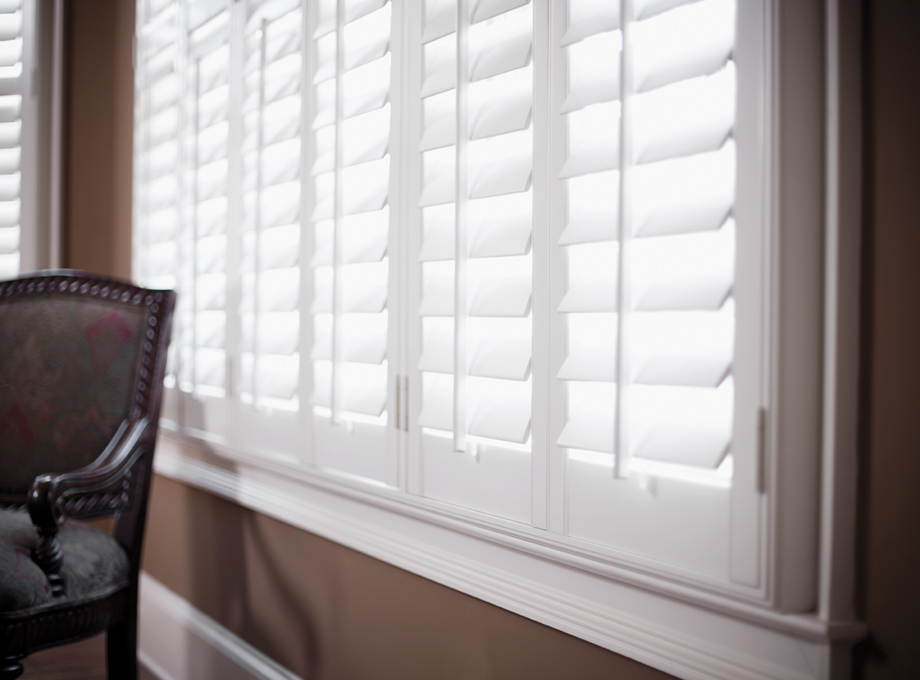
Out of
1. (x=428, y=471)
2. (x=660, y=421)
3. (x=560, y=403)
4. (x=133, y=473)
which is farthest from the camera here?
(x=133, y=473)

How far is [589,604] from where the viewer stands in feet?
2.86

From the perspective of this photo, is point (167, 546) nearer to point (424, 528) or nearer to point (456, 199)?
point (424, 528)

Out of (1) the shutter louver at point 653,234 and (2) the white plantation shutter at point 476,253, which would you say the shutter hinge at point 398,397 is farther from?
(1) the shutter louver at point 653,234

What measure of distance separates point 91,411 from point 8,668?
0.64 meters

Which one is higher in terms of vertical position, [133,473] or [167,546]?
[133,473]

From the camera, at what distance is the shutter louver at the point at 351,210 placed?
1.21m

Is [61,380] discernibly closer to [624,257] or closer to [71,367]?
[71,367]

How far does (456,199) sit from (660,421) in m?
0.48

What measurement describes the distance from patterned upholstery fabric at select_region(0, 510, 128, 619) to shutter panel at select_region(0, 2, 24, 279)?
4.12ft

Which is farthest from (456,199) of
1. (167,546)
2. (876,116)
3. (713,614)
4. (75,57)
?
(75,57)

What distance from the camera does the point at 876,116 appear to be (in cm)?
65

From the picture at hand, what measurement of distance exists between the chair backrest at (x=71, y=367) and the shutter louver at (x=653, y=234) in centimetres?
119

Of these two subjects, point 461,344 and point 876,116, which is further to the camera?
point 461,344

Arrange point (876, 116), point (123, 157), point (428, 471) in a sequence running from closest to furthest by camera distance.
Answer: point (876, 116) → point (428, 471) → point (123, 157)
